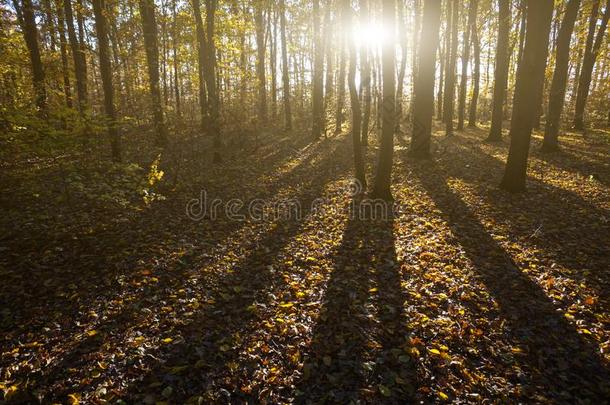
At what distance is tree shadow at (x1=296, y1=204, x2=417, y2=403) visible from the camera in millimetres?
3887

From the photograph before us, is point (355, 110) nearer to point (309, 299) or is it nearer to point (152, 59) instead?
point (309, 299)

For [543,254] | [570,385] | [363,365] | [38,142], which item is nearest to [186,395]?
[363,365]

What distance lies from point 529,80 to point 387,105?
11.9 feet

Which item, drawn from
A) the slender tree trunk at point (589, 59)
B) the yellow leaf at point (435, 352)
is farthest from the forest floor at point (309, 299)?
the slender tree trunk at point (589, 59)

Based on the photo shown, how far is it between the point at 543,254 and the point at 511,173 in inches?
150

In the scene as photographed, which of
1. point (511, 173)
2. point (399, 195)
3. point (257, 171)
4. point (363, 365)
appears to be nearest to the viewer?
point (363, 365)

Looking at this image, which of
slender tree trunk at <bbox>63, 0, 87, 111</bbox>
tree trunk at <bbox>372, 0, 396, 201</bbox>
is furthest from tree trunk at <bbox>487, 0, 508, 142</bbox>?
slender tree trunk at <bbox>63, 0, 87, 111</bbox>

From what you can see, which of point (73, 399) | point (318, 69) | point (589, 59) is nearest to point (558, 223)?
point (73, 399)

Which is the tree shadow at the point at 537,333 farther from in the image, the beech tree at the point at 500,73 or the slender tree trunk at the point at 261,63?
the slender tree trunk at the point at 261,63

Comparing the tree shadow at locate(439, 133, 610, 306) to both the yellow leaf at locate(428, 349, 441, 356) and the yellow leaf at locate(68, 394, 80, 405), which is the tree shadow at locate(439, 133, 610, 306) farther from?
the yellow leaf at locate(68, 394, 80, 405)

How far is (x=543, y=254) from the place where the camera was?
661cm

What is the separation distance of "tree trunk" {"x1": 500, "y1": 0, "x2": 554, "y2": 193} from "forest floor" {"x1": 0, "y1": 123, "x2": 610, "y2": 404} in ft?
3.30

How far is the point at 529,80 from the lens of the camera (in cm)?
913

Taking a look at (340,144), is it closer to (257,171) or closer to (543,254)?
(257,171)
